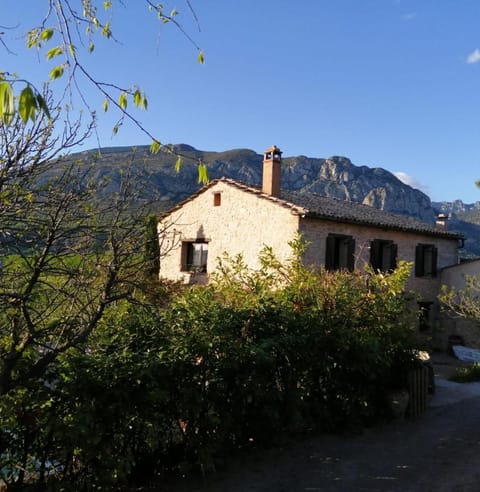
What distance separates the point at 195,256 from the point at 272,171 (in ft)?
15.8

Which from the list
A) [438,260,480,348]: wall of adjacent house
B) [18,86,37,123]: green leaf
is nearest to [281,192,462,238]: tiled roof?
[438,260,480,348]: wall of adjacent house

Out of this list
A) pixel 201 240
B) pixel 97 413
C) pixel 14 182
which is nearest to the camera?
pixel 14 182

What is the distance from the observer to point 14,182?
4309 mm

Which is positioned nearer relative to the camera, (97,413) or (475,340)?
(97,413)

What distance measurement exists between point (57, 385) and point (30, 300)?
35.1 inches

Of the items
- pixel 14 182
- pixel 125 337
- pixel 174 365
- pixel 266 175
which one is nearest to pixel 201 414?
pixel 174 365

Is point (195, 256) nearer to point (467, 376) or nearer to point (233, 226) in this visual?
point (233, 226)

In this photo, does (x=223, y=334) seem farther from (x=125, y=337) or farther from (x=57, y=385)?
(x=57, y=385)

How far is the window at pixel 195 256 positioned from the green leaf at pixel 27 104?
653 inches

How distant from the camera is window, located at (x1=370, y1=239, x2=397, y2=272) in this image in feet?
56.9

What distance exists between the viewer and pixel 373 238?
17172mm

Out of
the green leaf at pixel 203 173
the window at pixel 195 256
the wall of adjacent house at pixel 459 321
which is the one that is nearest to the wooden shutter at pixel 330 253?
the window at pixel 195 256

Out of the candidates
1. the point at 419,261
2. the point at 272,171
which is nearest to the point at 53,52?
the point at 272,171

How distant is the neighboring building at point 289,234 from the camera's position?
15.5m
